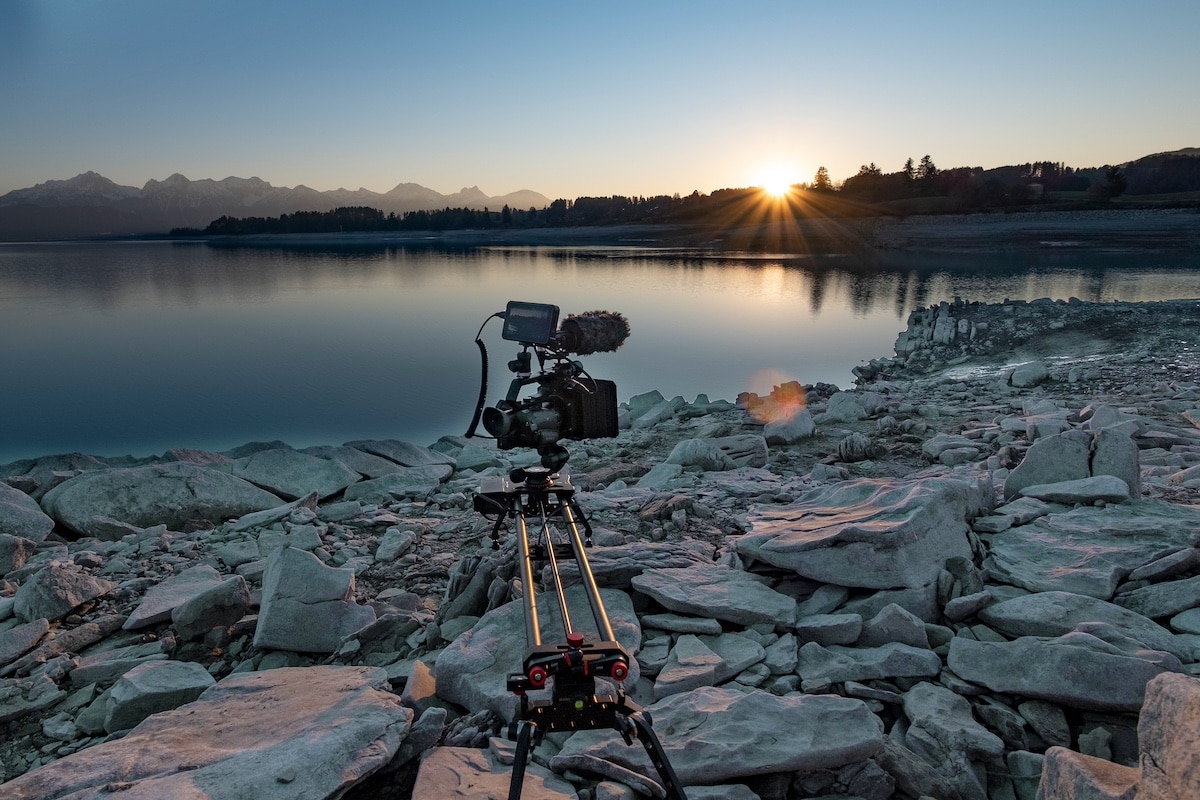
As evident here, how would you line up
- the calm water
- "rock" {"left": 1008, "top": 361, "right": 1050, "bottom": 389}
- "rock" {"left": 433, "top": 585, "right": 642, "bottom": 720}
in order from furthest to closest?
the calm water < "rock" {"left": 1008, "top": 361, "right": 1050, "bottom": 389} < "rock" {"left": 433, "top": 585, "right": 642, "bottom": 720}

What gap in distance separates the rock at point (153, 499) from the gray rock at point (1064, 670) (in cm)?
602

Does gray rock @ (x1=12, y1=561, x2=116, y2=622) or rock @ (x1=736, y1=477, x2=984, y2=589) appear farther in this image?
gray rock @ (x1=12, y1=561, x2=116, y2=622)

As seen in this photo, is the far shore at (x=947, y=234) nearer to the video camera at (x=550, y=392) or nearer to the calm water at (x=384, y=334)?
the calm water at (x=384, y=334)

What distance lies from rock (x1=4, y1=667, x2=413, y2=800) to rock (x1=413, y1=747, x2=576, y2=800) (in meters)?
0.17


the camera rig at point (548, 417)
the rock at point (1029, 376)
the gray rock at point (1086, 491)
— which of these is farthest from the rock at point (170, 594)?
the rock at point (1029, 376)

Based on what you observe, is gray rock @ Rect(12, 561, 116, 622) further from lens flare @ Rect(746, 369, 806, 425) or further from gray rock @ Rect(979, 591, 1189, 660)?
lens flare @ Rect(746, 369, 806, 425)

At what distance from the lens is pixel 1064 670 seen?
2604 millimetres

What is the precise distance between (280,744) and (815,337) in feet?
73.4

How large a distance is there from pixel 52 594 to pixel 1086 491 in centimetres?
634

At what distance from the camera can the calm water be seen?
46.2 feet

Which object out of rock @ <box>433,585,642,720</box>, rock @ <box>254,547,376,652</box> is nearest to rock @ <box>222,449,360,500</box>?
rock @ <box>254,547,376,652</box>

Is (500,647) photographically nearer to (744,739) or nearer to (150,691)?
(744,739)

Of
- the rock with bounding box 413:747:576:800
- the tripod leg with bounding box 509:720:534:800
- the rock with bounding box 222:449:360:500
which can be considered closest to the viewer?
the tripod leg with bounding box 509:720:534:800

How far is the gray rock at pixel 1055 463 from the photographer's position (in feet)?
14.6
